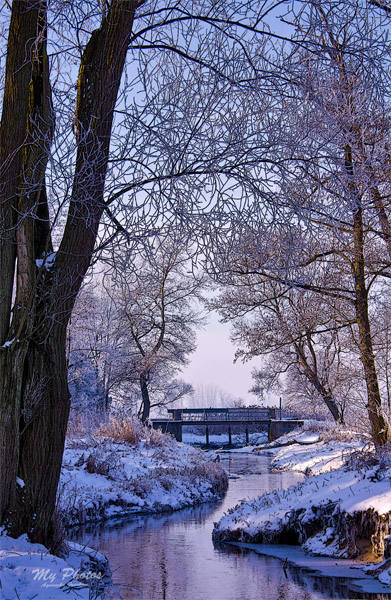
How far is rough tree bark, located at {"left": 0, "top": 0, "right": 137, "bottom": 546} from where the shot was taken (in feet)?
17.9

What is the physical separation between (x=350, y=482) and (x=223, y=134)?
5905 millimetres

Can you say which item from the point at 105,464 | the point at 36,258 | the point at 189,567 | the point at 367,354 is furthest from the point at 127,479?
the point at 36,258

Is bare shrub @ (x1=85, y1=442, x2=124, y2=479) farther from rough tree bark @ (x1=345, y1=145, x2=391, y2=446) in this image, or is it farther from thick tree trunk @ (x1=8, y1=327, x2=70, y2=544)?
thick tree trunk @ (x1=8, y1=327, x2=70, y2=544)

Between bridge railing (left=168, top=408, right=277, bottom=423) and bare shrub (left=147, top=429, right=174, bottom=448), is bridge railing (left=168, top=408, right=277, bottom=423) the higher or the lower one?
the higher one

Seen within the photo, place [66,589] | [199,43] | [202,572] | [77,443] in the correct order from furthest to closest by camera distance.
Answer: [77,443]
[202,572]
[199,43]
[66,589]

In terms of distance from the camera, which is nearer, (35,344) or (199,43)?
(35,344)

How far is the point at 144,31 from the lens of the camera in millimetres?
6367

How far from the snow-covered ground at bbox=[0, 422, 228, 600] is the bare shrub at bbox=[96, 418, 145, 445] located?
151mm

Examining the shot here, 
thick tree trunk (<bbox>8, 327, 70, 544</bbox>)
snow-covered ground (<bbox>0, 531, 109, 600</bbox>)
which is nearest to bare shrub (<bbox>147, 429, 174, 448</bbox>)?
thick tree trunk (<bbox>8, 327, 70, 544</bbox>)

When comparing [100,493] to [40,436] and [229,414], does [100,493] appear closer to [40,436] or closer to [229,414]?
[40,436]

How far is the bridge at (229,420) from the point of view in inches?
1457

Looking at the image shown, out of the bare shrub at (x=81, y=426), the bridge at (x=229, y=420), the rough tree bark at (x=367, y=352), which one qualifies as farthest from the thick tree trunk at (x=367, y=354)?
the bridge at (x=229, y=420)

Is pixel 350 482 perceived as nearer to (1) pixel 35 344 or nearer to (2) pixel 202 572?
(2) pixel 202 572

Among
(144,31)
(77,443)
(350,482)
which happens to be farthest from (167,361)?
(144,31)
